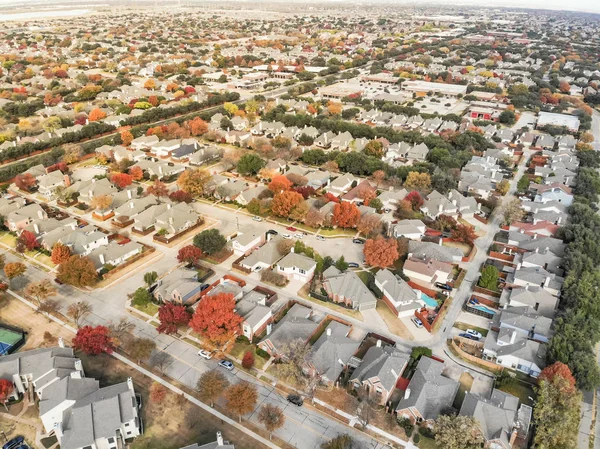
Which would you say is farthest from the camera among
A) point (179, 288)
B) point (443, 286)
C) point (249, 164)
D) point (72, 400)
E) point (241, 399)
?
point (249, 164)

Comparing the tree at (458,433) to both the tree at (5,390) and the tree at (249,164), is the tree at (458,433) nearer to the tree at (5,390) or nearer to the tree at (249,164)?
the tree at (5,390)

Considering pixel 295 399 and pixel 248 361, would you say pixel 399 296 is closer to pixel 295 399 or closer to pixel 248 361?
pixel 295 399

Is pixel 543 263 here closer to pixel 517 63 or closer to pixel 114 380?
pixel 114 380

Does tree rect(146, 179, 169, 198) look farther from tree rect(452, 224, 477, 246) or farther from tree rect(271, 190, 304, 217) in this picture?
tree rect(452, 224, 477, 246)

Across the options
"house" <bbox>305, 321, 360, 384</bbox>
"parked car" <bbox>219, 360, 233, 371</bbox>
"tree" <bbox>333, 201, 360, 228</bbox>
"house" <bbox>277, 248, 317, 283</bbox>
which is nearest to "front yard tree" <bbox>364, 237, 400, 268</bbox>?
"house" <bbox>277, 248, 317, 283</bbox>

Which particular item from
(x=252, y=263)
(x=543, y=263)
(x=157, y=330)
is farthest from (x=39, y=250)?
(x=543, y=263)

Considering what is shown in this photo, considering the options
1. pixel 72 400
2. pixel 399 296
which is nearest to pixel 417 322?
pixel 399 296
